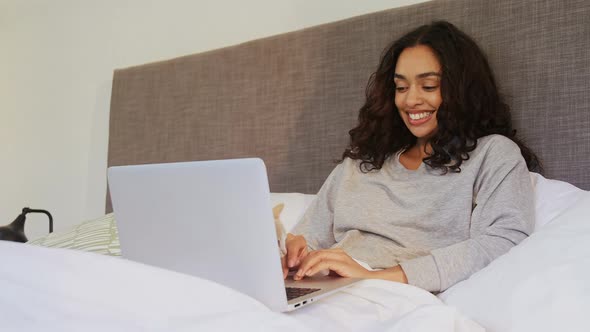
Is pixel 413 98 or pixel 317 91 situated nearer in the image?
pixel 413 98

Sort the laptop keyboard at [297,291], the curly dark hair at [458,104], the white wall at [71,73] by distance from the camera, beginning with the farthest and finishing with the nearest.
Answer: the white wall at [71,73]
the curly dark hair at [458,104]
the laptop keyboard at [297,291]

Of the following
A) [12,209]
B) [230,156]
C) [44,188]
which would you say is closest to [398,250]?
[230,156]

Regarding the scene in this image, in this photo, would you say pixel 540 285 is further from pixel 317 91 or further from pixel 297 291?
pixel 317 91

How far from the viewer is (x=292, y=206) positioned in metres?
1.72

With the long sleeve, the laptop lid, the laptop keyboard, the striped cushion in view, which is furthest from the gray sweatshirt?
the striped cushion

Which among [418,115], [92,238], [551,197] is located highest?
[418,115]

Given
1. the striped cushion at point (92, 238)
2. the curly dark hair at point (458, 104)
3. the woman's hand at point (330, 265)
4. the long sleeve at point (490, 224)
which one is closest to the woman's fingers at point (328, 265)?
the woman's hand at point (330, 265)

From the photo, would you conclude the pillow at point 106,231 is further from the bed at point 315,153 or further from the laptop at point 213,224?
the laptop at point 213,224

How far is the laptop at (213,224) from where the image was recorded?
3.07 feet

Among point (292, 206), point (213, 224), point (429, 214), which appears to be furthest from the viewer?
point (292, 206)

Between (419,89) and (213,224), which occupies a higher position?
(419,89)

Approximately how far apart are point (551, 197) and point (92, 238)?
3.78 ft

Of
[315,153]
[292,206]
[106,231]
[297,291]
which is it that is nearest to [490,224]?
[297,291]

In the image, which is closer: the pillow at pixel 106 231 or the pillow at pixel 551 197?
the pillow at pixel 551 197
